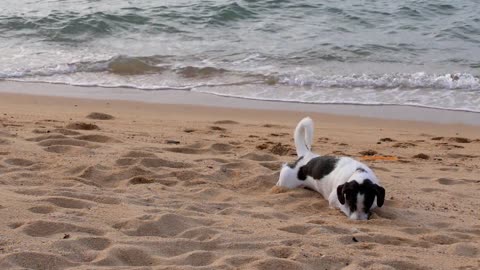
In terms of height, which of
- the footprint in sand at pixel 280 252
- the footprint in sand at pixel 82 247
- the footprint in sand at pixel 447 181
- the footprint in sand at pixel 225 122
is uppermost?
the footprint in sand at pixel 82 247

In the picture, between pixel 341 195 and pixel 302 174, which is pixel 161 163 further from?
pixel 341 195

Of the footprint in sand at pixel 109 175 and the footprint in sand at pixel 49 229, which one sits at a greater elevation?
the footprint in sand at pixel 49 229

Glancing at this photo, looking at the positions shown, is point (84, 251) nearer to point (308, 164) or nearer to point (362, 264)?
point (362, 264)

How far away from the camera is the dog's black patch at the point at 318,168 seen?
5.71 metres

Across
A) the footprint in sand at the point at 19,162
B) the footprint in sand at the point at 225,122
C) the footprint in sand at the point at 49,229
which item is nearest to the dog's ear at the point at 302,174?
the footprint in sand at the point at 49,229

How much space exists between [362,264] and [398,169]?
2.79m

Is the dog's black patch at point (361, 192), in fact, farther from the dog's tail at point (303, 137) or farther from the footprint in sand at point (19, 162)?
the footprint in sand at point (19, 162)

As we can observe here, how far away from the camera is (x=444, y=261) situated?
4191mm

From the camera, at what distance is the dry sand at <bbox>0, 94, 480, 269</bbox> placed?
4.11 metres

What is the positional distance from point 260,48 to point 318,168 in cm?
823

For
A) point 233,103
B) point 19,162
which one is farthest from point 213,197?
point 233,103

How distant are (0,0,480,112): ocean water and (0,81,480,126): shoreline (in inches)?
11.2

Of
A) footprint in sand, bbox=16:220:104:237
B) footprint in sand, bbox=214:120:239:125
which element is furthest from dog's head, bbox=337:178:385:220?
footprint in sand, bbox=214:120:239:125

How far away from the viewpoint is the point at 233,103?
1009cm
